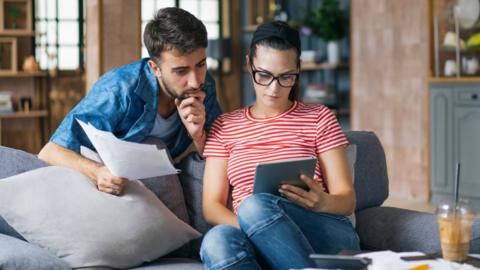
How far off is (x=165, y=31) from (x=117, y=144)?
1.56 feet

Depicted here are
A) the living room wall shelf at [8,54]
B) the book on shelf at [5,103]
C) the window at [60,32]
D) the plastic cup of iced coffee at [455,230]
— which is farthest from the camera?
the window at [60,32]

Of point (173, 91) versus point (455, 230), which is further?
point (173, 91)

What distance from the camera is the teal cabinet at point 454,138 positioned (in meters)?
6.02

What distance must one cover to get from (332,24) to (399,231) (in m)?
5.43

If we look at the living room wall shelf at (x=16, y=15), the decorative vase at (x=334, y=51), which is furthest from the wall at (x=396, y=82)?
the living room wall shelf at (x=16, y=15)

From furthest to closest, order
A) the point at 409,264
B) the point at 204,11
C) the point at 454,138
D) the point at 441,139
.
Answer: the point at 204,11 < the point at 441,139 < the point at 454,138 < the point at 409,264

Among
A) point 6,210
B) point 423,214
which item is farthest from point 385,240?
point 6,210

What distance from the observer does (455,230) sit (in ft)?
6.61

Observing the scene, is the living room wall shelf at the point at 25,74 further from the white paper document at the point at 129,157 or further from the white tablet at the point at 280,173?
the white tablet at the point at 280,173

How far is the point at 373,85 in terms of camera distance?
702 cm

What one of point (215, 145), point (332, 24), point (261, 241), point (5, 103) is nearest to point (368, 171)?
point (215, 145)

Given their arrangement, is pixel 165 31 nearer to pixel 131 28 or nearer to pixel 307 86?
pixel 131 28

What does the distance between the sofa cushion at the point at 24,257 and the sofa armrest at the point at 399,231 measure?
3.31ft

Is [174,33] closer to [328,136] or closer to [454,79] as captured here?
[328,136]
